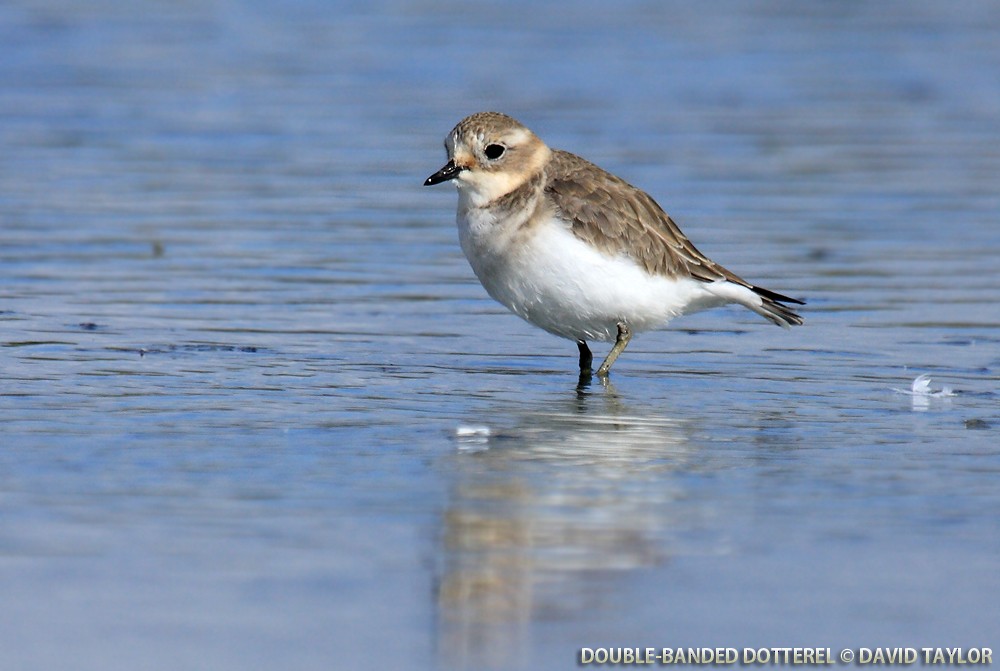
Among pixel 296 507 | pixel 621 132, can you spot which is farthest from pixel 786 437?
pixel 621 132

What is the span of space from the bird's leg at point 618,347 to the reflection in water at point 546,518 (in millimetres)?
816

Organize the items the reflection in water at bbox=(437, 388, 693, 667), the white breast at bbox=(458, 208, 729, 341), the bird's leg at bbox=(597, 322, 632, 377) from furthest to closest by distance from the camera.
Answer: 1. the bird's leg at bbox=(597, 322, 632, 377)
2. the white breast at bbox=(458, 208, 729, 341)
3. the reflection in water at bbox=(437, 388, 693, 667)

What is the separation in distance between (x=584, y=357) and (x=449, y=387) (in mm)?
929

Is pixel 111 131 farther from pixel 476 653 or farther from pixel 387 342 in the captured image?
pixel 476 653

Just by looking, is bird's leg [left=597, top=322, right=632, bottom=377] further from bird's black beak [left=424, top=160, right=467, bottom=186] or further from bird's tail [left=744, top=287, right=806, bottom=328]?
bird's black beak [left=424, top=160, right=467, bottom=186]

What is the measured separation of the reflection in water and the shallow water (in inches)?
0.8

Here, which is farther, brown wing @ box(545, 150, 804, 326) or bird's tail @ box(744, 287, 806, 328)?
bird's tail @ box(744, 287, 806, 328)

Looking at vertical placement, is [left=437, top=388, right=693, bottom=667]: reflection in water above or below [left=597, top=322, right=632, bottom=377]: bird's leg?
below

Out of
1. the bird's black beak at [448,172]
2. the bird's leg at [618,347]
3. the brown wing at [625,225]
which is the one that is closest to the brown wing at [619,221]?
the brown wing at [625,225]

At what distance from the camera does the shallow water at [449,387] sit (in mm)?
5074

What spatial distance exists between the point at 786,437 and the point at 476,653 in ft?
8.92

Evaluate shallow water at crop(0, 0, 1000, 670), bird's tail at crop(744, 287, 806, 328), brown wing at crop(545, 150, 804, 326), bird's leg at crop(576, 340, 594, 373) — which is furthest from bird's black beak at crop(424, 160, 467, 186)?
bird's tail at crop(744, 287, 806, 328)

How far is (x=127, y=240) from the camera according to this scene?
11.5 metres

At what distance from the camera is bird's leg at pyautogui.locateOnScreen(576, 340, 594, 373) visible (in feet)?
28.6
